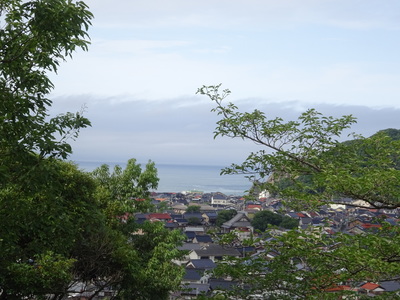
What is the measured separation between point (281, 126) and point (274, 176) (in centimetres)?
80

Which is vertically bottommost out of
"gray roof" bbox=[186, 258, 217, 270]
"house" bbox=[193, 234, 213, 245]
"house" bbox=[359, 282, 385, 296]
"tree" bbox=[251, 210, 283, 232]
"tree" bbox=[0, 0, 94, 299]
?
"house" bbox=[193, 234, 213, 245]

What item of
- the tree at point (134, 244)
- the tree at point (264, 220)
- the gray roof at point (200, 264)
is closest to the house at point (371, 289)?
the tree at point (134, 244)

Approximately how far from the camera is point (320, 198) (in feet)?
18.4

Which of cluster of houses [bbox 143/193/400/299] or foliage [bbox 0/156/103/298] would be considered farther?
cluster of houses [bbox 143/193/400/299]

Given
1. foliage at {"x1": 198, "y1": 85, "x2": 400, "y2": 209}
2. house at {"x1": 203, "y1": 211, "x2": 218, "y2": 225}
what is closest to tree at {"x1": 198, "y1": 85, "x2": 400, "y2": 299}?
foliage at {"x1": 198, "y1": 85, "x2": 400, "y2": 209}

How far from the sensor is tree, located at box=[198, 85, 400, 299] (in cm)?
498

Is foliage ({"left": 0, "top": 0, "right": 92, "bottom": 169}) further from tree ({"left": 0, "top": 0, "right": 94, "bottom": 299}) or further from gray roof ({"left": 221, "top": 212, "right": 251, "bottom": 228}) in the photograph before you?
gray roof ({"left": 221, "top": 212, "right": 251, "bottom": 228})

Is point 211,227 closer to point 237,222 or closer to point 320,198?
point 320,198

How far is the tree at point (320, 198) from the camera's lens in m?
4.98

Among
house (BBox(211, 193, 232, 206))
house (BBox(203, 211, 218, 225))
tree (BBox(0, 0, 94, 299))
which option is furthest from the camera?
house (BBox(211, 193, 232, 206))

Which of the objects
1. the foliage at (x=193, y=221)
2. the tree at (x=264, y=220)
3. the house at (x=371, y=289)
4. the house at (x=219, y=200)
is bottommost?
the house at (x=219, y=200)

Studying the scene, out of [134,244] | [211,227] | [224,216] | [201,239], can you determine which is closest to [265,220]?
[201,239]

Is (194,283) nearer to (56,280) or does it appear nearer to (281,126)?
(56,280)

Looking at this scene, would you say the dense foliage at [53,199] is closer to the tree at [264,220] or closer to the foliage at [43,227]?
the foliage at [43,227]
